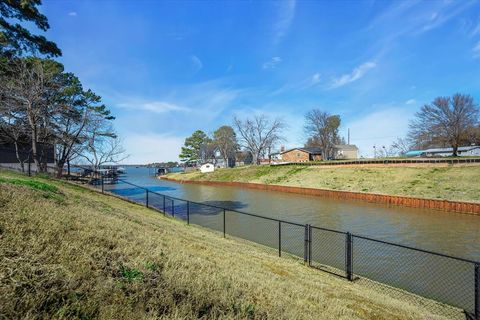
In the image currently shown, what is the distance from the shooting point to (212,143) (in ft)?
310

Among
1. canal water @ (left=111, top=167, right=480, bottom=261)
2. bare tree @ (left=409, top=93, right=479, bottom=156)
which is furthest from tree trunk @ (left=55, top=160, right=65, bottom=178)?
bare tree @ (left=409, top=93, right=479, bottom=156)

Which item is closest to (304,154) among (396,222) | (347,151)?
(347,151)

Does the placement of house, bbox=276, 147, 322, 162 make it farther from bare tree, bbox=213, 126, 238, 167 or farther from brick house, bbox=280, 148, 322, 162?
bare tree, bbox=213, 126, 238, 167

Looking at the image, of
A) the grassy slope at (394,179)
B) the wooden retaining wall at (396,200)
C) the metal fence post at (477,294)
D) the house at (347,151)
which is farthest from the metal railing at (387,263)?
the house at (347,151)

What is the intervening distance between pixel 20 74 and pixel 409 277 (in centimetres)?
2234

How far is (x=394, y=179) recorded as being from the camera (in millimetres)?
30031

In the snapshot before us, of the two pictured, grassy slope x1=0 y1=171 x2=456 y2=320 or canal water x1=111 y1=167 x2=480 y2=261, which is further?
canal water x1=111 y1=167 x2=480 y2=261

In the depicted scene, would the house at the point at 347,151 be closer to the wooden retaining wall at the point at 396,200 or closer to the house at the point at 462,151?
the house at the point at 462,151

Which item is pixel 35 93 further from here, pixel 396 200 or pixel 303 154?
pixel 303 154

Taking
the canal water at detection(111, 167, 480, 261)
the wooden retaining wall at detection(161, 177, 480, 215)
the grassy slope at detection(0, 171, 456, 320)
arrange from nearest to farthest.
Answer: the grassy slope at detection(0, 171, 456, 320), the canal water at detection(111, 167, 480, 261), the wooden retaining wall at detection(161, 177, 480, 215)

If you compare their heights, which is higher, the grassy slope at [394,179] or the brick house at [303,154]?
the brick house at [303,154]

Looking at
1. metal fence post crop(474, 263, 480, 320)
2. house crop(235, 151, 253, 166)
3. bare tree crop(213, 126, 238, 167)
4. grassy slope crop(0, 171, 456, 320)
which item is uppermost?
bare tree crop(213, 126, 238, 167)

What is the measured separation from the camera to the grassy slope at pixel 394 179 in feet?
77.2

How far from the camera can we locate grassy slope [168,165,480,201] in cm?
2352
